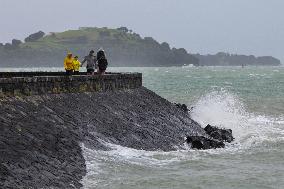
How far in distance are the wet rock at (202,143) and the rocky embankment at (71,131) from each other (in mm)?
36

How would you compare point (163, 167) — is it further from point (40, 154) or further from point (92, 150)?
point (40, 154)

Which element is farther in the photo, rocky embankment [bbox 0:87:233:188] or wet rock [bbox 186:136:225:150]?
wet rock [bbox 186:136:225:150]

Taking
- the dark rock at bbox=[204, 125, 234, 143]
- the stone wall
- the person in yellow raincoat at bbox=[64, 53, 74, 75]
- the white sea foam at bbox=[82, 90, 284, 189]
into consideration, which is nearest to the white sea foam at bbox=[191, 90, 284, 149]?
the white sea foam at bbox=[82, 90, 284, 189]

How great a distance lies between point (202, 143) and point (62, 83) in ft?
17.7

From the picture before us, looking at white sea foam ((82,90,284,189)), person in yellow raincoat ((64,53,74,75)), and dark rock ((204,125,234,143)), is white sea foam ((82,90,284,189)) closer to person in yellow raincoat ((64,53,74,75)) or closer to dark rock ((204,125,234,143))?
dark rock ((204,125,234,143))

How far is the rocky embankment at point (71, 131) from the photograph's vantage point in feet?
45.6

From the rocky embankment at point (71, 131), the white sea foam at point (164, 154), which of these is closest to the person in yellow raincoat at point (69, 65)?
the rocky embankment at point (71, 131)

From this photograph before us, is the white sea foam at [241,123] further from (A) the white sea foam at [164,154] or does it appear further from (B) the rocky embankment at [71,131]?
(B) the rocky embankment at [71,131]

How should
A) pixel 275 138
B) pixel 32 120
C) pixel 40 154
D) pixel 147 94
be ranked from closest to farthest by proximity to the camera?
pixel 40 154
pixel 32 120
pixel 275 138
pixel 147 94

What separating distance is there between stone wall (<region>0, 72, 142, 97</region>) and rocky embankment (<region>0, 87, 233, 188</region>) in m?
0.28

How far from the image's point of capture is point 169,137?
22750 millimetres

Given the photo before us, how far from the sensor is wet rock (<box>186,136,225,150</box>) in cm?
2205

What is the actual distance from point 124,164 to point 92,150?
1.02 m

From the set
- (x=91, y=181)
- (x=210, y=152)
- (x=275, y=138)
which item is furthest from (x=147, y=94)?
(x=91, y=181)
